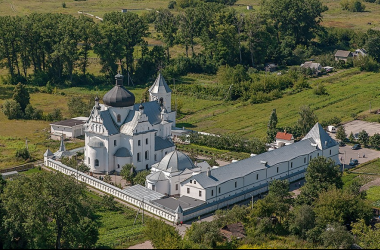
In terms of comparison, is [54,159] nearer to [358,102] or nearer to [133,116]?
[133,116]

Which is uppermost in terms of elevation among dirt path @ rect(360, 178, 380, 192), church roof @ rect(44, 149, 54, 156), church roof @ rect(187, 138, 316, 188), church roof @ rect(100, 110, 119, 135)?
church roof @ rect(100, 110, 119, 135)

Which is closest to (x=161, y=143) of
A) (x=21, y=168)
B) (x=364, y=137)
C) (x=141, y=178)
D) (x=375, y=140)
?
(x=141, y=178)

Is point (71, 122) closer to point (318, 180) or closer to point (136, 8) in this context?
point (318, 180)

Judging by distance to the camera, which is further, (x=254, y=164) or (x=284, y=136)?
(x=284, y=136)

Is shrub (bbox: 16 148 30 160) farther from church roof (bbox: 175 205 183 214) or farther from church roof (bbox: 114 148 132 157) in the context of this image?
church roof (bbox: 175 205 183 214)

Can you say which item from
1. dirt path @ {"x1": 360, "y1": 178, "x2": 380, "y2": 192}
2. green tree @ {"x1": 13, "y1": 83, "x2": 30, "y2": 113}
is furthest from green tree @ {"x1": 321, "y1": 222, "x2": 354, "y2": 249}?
green tree @ {"x1": 13, "y1": 83, "x2": 30, "y2": 113}

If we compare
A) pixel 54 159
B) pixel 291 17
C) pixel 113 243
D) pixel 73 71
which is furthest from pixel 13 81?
pixel 113 243

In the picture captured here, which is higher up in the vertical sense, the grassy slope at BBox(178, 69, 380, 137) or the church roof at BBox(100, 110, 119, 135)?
the church roof at BBox(100, 110, 119, 135)
